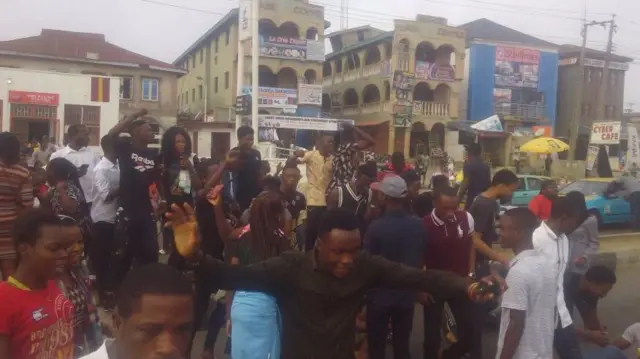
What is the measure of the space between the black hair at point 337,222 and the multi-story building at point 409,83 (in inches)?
1246

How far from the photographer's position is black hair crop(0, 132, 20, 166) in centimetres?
518

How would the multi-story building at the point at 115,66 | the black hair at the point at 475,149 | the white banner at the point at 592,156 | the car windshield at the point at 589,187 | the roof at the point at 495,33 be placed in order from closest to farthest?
the black hair at the point at 475,149 → the car windshield at the point at 589,187 → the white banner at the point at 592,156 → the multi-story building at the point at 115,66 → the roof at the point at 495,33

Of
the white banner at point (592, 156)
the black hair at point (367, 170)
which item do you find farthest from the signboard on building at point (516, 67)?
the black hair at point (367, 170)

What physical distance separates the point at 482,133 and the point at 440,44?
5608 millimetres

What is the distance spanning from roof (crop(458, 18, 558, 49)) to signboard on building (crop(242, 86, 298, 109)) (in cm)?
1556

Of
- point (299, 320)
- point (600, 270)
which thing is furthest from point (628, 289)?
point (299, 320)

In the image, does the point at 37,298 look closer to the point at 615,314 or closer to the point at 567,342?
the point at 567,342

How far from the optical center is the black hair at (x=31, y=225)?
116 inches

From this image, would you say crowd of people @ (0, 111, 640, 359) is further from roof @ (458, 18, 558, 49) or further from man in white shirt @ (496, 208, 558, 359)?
roof @ (458, 18, 558, 49)

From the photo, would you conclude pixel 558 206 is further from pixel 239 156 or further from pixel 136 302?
pixel 136 302

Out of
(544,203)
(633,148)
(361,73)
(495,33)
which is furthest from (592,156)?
(544,203)

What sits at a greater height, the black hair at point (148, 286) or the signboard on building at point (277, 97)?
the signboard on building at point (277, 97)

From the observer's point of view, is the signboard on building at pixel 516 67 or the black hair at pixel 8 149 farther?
the signboard on building at pixel 516 67

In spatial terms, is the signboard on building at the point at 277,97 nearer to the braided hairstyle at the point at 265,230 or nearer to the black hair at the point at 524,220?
the braided hairstyle at the point at 265,230
